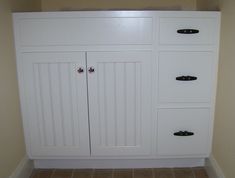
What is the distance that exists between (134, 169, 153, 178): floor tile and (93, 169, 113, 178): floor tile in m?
0.18

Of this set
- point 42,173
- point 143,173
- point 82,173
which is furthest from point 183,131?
point 42,173

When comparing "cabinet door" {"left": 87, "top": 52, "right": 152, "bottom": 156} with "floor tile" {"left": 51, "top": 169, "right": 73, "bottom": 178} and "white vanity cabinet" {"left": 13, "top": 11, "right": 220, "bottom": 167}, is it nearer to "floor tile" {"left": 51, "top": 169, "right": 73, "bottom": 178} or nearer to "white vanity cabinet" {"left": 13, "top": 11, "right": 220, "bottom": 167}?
"white vanity cabinet" {"left": 13, "top": 11, "right": 220, "bottom": 167}

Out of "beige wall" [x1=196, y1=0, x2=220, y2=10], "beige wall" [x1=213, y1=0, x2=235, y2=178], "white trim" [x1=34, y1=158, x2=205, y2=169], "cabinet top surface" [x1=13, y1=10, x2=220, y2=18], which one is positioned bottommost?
"white trim" [x1=34, y1=158, x2=205, y2=169]

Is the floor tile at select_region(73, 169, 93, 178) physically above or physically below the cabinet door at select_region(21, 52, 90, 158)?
below

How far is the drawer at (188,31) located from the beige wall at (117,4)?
0.50m

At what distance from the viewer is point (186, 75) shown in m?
1.70

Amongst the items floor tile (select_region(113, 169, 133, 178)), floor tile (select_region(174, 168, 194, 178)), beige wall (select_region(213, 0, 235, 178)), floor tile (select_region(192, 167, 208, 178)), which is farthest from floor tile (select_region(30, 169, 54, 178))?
beige wall (select_region(213, 0, 235, 178))

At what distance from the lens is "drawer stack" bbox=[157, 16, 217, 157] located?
64.2 inches

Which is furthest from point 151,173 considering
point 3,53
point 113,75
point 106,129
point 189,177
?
point 3,53

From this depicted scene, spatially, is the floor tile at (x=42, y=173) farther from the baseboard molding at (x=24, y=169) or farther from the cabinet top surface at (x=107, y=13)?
the cabinet top surface at (x=107, y=13)

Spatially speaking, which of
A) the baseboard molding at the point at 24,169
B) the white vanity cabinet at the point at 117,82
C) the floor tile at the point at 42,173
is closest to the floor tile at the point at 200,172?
the white vanity cabinet at the point at 117,82

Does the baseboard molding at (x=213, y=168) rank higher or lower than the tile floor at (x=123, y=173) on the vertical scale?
higher

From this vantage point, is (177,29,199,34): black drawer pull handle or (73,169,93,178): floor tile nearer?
(177,29,199,34): black drawer pull handle

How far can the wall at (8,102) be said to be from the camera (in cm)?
149
